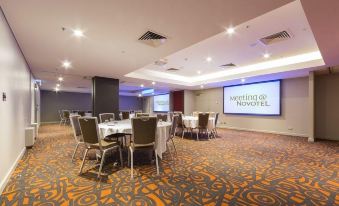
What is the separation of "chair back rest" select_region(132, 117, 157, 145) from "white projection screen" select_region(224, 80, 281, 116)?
21.9ft

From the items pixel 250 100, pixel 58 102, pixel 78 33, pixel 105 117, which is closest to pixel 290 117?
pixel 250 100

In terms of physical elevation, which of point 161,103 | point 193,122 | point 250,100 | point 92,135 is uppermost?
point 250,100

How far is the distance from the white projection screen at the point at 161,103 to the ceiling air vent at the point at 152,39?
1030cm

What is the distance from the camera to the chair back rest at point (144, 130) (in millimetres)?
2844

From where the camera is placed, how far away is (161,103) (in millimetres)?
14562

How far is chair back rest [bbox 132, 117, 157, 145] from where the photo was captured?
9.33 feet

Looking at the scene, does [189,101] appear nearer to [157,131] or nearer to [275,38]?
[275,38]

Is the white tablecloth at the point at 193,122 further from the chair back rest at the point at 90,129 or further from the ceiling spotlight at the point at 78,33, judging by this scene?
the ceiling spotlight at the point at 78,33

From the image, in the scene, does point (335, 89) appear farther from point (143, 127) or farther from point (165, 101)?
point (165, 101)

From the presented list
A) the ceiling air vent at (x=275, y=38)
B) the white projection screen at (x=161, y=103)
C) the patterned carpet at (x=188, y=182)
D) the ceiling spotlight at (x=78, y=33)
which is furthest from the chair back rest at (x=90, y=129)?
the white projection screen at (x=161, y=103)

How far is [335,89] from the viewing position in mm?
6023

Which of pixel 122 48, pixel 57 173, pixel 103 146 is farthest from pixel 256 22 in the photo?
pixel 57 173

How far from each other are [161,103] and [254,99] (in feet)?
26.1

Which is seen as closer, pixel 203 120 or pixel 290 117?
pixel 203 120
